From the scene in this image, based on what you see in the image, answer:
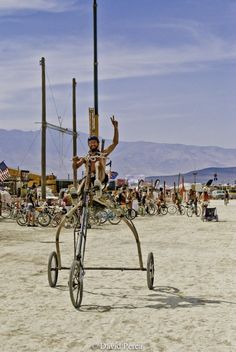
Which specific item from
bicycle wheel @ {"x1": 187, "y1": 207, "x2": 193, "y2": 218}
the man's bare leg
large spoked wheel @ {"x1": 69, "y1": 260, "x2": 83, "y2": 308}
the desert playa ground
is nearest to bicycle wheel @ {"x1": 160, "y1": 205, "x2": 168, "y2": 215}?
bicycle wheel @ {"x1": 187, "y1": 207, "x2": 193, "y2": 218}

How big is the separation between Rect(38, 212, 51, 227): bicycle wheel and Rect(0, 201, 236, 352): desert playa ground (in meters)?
13.2

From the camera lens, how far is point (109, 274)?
1134 cm

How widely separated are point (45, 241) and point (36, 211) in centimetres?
950

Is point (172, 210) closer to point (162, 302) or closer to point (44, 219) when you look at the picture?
point (44, 219)

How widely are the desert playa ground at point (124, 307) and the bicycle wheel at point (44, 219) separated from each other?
13228mm

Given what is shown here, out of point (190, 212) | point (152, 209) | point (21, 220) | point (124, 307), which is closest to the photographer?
point (124, 307)

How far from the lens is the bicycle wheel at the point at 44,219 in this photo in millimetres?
28047

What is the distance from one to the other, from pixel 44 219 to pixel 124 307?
20373mm

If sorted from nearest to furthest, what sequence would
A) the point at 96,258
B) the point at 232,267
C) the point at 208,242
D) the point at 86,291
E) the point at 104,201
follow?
the point at 104,201, the point at 86,291, the point at 232,267, the point at 96,258, the point at 208,242

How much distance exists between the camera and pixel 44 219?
28.2 m

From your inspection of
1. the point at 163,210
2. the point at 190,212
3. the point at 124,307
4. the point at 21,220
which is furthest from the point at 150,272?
the point at 163,210

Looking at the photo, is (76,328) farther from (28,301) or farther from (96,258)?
(96,258)

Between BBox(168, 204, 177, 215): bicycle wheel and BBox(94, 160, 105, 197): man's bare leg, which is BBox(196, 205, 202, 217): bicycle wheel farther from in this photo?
BBox(94, 160, 105, 197): man's bare leg

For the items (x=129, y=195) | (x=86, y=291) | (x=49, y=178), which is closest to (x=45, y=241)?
(x=86, y=291)
